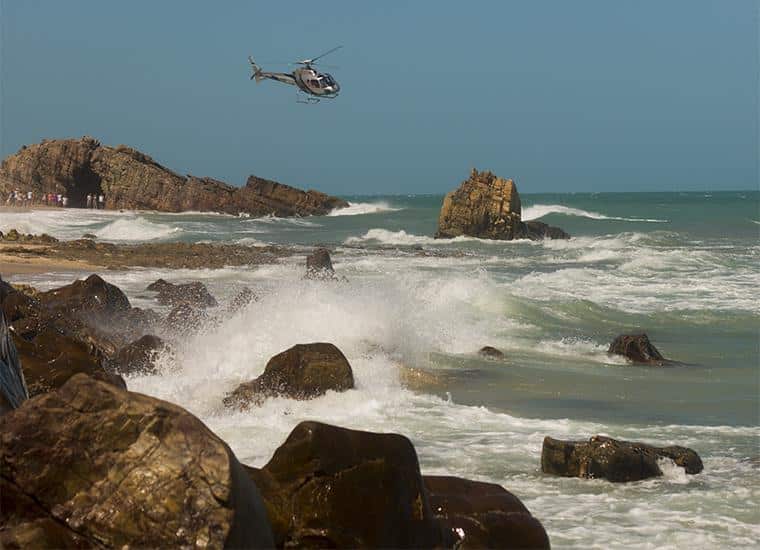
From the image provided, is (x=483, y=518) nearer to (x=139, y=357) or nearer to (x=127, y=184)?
(x=139, y=357)

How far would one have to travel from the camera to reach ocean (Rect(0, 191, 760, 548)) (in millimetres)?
7781

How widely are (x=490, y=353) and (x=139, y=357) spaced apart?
5.17m

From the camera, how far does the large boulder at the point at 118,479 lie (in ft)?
11.8

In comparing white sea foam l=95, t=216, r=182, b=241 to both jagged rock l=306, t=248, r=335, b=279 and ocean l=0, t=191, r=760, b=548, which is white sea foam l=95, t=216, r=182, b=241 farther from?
jagged rock l=306, t=248, r=335, b=279

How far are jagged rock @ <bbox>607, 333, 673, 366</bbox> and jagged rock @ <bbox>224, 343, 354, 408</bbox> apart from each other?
207 inches

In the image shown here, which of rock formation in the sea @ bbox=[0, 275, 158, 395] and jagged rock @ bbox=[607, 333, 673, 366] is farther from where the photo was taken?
jagged rock @ bbox=[607, 333, 673, 366]

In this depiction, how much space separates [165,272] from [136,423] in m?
22.5

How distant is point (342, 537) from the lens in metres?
4.67

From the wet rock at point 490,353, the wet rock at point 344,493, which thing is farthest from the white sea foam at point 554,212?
the wet rock at point 344,493

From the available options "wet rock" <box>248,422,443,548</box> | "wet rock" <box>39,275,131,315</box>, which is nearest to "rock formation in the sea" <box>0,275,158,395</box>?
"wet rock" <box>39,275,131,315</box>

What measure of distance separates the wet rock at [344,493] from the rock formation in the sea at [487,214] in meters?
40.6

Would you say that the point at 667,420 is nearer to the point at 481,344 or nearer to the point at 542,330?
the point at 481,344

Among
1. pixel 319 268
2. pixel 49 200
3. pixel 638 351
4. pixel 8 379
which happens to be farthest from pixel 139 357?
pixel 49 200

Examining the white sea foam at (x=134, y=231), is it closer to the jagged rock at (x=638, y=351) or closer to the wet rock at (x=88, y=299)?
the wet rock at (x=88, y=299)
